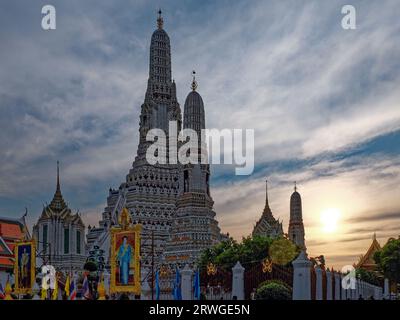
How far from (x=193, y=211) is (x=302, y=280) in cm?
4145

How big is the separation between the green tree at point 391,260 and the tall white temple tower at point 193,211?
63.9ft

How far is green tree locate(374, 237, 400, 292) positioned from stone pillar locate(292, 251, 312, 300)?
3346 cm

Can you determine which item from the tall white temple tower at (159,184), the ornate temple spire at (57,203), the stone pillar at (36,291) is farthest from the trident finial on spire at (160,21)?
the stone pillar at (36,291)

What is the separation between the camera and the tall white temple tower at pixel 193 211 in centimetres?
7662

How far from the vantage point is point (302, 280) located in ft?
125

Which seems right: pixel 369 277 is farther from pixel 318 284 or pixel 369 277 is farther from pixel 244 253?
pixel 318 284

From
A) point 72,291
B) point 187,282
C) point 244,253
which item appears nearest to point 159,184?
point 244,253

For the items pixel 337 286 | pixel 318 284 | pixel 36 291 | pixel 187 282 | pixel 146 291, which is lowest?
pixel 146 291

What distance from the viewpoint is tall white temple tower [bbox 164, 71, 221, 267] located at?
76.6 meters

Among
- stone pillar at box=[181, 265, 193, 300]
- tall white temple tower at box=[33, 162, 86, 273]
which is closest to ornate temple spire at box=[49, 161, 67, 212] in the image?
tall white temple tower at box=[33, 162, 86, 273]

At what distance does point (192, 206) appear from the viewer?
79.8m
